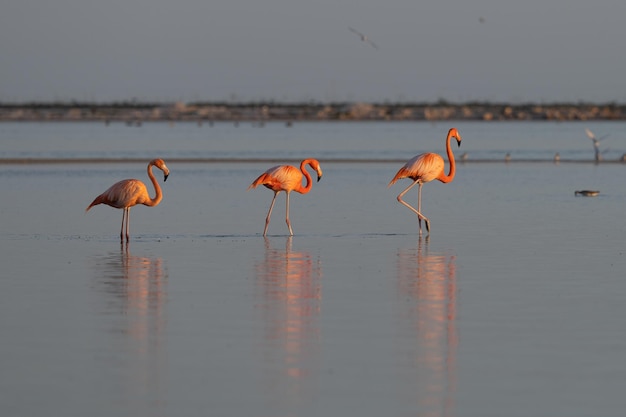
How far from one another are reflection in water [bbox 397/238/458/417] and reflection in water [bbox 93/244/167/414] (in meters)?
1.53

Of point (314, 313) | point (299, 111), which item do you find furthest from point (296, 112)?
point (314, 313)

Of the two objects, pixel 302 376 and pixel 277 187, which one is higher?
pixel 277 187

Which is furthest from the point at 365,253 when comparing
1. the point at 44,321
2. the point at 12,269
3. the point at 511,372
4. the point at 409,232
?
the point at 511,372

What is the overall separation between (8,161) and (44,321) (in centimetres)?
2760

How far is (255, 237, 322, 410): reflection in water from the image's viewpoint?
720 cm

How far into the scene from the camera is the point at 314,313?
9617mm

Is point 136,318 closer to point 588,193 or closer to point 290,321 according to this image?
point 290,321

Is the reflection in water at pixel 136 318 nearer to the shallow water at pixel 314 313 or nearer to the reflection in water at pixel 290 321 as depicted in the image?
the shallow water at pixel 314 313

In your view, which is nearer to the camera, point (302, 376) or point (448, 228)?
point (302, 376)

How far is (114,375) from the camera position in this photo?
293 inches

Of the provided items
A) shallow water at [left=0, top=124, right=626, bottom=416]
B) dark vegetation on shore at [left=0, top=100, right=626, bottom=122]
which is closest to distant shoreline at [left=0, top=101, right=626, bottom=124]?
dark vegetation on shore at [left=0, top=100, right=626, bottom=122]

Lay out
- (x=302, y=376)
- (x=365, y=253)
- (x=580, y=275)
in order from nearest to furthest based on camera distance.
Result: (x=302, y=376) < (x=580, y=275) < (x=365, y=253)

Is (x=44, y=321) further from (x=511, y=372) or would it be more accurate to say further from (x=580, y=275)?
(x=580, y=275)

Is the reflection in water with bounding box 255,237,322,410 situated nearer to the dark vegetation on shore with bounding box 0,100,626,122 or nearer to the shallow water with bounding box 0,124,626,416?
the shallow water with bounding box 0,124,626,416
